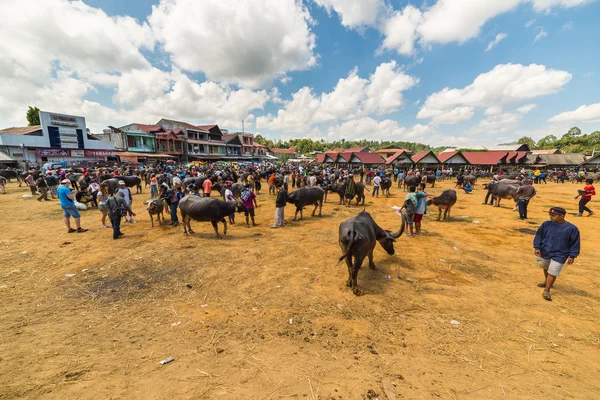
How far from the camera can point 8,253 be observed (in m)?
7.33

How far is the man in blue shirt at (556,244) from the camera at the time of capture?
474 centimetres

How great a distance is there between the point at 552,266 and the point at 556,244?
496 millimetres

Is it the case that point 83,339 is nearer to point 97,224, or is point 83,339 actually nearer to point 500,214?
point 97,224

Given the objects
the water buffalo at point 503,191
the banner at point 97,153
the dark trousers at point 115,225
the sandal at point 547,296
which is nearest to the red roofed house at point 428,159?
the water buffalo at point 503,191

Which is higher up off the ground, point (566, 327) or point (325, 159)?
point (325, 159)

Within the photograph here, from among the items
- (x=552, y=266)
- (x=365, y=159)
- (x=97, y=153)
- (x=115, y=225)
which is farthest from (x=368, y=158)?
(x=97, y=153)

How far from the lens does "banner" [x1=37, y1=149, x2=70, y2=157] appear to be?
109 feet

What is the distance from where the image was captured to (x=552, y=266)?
4.98m

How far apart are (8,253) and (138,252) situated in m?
3.86

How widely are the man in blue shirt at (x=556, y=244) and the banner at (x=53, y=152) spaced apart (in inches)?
1983

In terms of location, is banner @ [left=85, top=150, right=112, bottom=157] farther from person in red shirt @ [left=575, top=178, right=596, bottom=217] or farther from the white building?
person in red shirt @ [left=575, top=178, right=596, bottom=217]

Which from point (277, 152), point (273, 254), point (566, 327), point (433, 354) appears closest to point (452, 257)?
point (566, 327)

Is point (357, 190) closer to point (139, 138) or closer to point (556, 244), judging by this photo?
point (556, 244)

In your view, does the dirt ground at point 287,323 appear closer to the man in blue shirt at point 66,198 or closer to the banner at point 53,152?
the man in blue shirt at point 66,198
